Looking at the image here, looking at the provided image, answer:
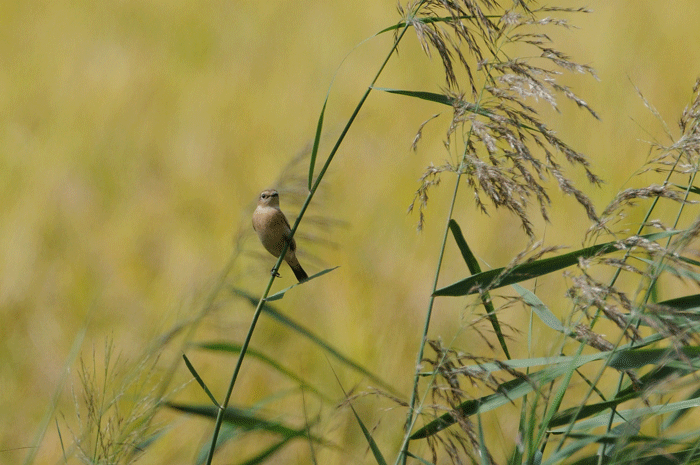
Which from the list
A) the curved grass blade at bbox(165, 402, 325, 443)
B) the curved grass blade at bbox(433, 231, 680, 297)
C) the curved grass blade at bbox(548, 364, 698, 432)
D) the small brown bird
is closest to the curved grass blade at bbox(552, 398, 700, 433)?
the curved grass blade at bbox(548, 364, 698, 432)

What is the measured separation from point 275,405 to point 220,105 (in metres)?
2.90

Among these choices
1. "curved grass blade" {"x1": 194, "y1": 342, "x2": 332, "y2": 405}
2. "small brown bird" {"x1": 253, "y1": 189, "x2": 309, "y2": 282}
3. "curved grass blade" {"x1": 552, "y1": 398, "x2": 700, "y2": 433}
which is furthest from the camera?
"small brown bird" {"x1": 253, "y1": 189, "x2": 309, "y2": 282}

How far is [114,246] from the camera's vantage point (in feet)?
12.2

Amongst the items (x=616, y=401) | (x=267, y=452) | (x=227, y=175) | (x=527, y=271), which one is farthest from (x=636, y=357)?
(x=227, y=175)

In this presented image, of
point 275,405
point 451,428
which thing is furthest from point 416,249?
point 451,428

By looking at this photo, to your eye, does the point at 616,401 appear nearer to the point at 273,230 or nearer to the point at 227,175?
the point at 273,230

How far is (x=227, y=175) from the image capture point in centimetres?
438

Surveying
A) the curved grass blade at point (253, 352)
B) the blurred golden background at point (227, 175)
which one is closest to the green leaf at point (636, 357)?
the blurred golden background at point (227, 175)

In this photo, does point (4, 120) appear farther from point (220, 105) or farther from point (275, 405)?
point (275, 405)

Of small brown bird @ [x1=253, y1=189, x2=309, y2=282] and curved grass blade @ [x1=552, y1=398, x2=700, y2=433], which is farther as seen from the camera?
small brown bird @ [x1=253, y1=189, x2=309, y2=282]

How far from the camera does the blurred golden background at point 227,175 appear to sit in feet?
9.83

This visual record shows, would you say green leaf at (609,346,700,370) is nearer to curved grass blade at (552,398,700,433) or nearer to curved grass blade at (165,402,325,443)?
curved grass blade at (552,398,700,433)

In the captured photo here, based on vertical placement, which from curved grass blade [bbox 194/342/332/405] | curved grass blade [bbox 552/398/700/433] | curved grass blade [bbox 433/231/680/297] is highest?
curved grass blade [bbox 433/231/680/297]

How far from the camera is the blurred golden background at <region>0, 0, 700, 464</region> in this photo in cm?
300
